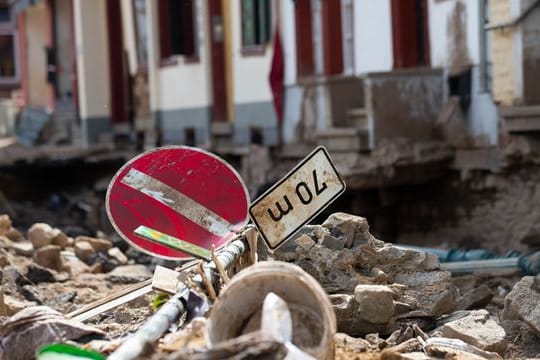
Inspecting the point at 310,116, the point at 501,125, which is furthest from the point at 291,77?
the point at 501,125

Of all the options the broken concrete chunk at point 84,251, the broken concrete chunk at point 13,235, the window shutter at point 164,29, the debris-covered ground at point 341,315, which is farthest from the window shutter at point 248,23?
the debris-covered ground at point 341,315

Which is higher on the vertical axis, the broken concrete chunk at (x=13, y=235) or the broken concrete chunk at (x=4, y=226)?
the broken concrete chunk at (x=4, y=226)

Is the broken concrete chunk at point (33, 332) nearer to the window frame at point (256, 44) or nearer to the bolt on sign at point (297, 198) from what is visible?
the bolt on sign at point (297, 198)

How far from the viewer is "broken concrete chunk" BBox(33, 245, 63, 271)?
1186 centimetres

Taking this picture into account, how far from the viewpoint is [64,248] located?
1294 centimetres

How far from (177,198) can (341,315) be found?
3.48ft

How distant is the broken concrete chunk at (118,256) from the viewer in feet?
40.7

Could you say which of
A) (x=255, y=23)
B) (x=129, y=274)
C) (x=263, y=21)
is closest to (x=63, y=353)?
(x=129, y=274)

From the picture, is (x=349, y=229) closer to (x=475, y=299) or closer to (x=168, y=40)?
(x=475, y=299)

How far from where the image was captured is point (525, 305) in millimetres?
7031

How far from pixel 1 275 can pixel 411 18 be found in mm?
7694

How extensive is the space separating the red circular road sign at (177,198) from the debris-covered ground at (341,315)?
34 centimetres

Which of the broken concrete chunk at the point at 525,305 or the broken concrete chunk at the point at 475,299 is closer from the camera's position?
the broken concrete chunk at the point at 525,305

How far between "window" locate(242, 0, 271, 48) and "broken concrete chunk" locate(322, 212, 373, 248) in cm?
1218
